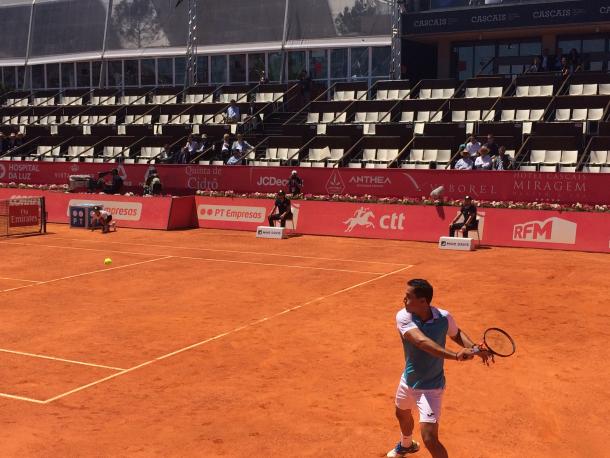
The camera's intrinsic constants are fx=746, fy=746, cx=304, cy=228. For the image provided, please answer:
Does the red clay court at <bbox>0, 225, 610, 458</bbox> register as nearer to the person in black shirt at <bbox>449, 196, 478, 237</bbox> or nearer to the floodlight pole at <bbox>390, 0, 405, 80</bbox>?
the person in black shirt at <bbox>449, 196, 478, 237</bbox>

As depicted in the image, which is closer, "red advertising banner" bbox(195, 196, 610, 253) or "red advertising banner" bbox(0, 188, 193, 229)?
"red advertising banner" bbox(195, 196, 610, 253)

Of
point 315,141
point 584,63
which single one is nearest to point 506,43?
point 584,63

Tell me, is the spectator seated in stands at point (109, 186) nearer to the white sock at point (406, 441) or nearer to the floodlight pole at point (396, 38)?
the floodlight pole at point (396, 38)

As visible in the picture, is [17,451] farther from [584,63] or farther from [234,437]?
[584,63]

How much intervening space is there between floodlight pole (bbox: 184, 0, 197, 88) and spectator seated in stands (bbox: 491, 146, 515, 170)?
25052 millimetres

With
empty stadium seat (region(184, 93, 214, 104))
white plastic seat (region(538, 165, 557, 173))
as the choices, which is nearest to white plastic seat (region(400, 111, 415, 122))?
white plastic seat (region(538, 165, 557, 173))

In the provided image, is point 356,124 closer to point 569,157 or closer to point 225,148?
point 225,148

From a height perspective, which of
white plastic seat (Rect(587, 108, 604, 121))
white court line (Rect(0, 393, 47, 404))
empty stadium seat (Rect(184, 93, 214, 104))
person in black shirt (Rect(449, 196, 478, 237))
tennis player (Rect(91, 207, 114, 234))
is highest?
empty stadium seat (Rect(184, 93, 214, 104))

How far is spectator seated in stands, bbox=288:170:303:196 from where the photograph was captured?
2908 cm

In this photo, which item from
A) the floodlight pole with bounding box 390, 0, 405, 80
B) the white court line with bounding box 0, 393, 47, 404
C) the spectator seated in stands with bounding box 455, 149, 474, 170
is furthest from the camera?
the floodlight pole with bounding box 390, 0, 405, 80

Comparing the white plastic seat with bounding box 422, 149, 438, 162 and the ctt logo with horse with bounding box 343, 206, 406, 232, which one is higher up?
the white plastic seat with bounding box 422, 149, 438, 162

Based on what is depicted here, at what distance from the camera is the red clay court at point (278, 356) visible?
8625 millimetres

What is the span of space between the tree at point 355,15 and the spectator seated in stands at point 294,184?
15611 millimetres

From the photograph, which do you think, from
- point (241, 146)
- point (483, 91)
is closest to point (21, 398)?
point (241, 146)
